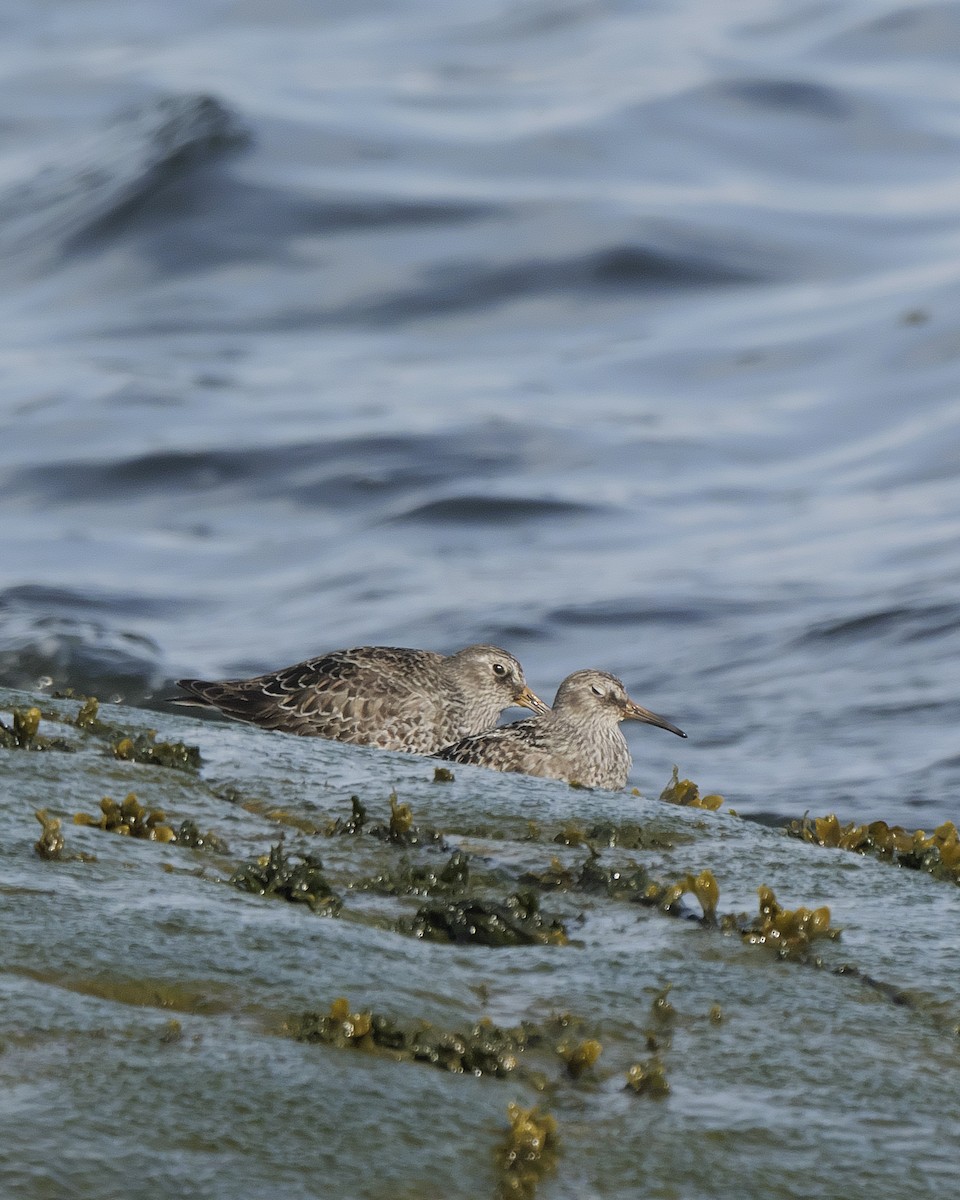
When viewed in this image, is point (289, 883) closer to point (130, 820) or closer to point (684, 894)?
point (130, 820)

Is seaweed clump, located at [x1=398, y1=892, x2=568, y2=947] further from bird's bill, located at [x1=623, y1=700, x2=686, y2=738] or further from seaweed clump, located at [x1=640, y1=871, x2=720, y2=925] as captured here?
bird's bill, located at [x1=623, y1=700, x2=686, y2=738]

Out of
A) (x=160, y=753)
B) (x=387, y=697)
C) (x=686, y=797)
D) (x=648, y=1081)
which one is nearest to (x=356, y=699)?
(x=387, y=697)

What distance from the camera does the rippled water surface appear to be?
1554 cm

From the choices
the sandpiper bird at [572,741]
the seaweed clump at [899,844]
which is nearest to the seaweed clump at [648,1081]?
the seaweed clump at [899,844]

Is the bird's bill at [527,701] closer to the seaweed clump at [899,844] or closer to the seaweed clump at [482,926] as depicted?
the seaweed clump at [899,844]

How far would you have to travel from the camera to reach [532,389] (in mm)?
22781

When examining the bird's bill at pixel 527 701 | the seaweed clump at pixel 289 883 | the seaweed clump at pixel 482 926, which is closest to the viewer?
the seaweed clump at pixel 482 926

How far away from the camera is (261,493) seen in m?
19.8

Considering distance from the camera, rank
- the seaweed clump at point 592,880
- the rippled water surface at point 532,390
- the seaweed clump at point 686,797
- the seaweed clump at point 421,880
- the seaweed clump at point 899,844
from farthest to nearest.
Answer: the rippled water surface at point 532,390, the seaweed clump at point 686,797, the seaweed clump at point 899,844, the seaweed clump at point 592,880, the seaweed clump at point 421,880

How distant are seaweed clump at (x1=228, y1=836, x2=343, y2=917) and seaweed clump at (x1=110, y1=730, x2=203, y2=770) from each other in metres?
1.10

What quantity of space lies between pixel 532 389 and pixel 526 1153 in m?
19.6

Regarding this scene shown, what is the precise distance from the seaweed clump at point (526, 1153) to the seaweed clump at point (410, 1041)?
255 mm

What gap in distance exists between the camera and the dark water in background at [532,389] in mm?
15625

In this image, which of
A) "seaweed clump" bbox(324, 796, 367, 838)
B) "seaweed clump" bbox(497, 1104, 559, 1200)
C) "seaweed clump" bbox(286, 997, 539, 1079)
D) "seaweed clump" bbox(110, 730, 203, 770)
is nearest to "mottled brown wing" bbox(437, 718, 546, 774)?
"seaweed clump" bbox(110, 730, 203, 770)
